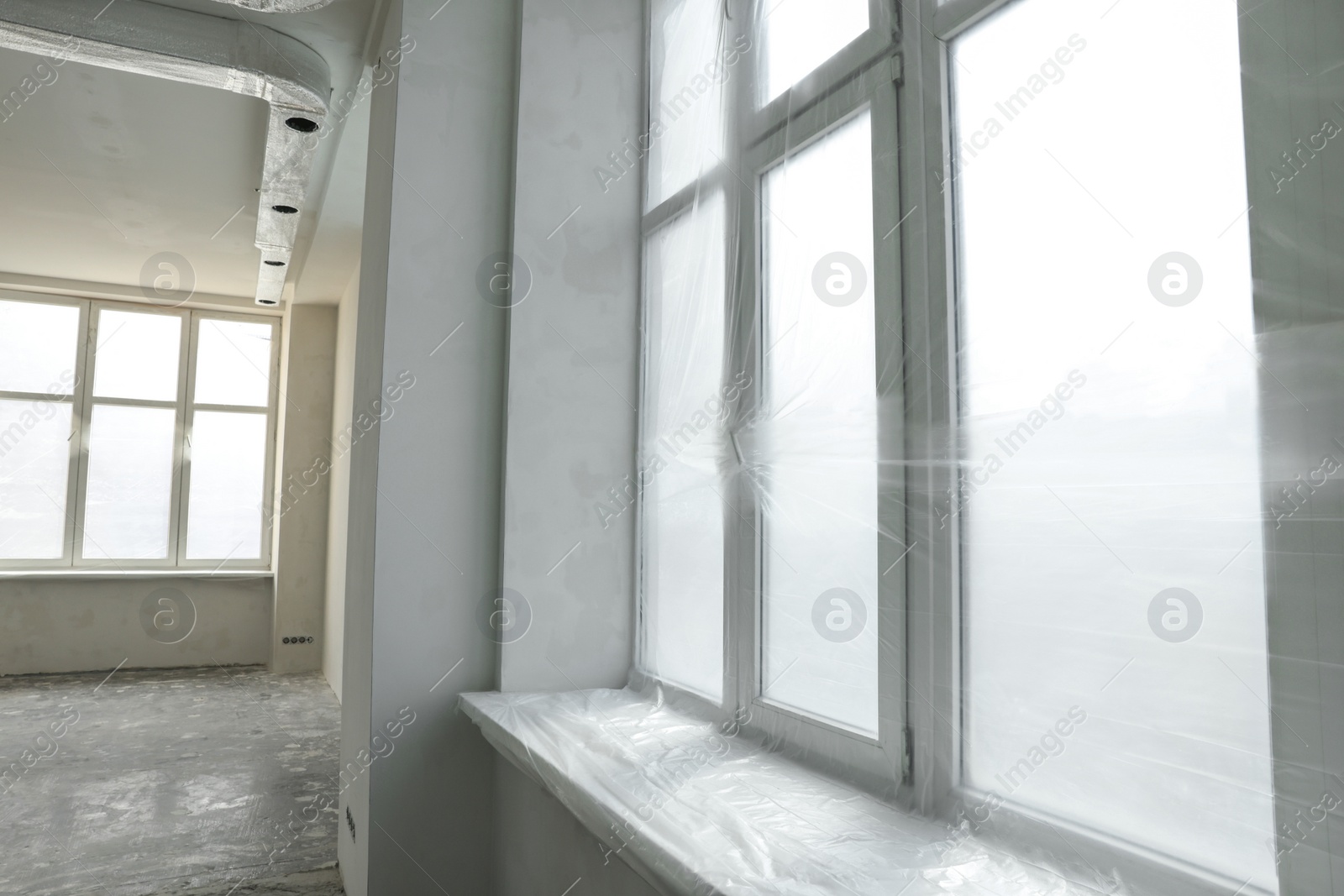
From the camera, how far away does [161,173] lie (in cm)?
455

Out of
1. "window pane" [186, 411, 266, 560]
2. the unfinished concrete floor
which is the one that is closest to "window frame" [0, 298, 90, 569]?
"window pane" [186, 411, 266, 560]

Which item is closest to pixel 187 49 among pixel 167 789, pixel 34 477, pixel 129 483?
pixel 167 789

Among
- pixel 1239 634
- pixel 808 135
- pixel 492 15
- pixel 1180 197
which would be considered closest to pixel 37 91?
pixel 492 15

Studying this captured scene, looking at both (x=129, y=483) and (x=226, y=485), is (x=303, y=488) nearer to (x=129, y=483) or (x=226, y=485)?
(x=226, y=485)

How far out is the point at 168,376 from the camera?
7.18 meters

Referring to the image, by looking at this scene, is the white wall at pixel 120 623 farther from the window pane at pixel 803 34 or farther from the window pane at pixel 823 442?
the window pane at pixel 803 34

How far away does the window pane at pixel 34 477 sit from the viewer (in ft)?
21.9

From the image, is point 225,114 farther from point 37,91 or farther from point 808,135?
point 808,135

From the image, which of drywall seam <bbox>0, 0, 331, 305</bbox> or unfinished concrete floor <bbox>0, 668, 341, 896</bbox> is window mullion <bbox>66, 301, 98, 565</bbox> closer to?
unfinished concrete floor <bbox>0, 668, 341, 896</bbox>

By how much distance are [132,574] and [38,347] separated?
197 centimetres

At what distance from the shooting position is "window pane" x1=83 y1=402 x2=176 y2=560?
693 cm

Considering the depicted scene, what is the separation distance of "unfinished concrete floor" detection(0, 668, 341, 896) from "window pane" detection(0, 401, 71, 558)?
122cm

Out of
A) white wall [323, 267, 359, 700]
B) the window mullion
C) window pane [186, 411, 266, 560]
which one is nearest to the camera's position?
white wall [323, 267, 359, 700]

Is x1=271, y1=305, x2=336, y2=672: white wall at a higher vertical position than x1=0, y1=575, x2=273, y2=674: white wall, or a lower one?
higher
